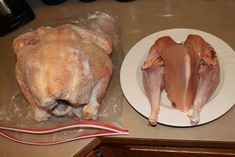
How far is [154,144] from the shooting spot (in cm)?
72

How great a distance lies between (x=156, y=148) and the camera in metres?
0.76

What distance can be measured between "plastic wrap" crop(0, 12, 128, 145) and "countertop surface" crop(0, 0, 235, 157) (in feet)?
0.05

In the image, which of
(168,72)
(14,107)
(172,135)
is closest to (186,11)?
(168,72)

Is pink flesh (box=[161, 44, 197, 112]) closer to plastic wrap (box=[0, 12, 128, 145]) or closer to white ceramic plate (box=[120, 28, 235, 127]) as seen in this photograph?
white ceramic plate (box=[120, 28, 235, 127])

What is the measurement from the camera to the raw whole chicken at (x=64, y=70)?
659mm

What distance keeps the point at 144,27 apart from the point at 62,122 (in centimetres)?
37

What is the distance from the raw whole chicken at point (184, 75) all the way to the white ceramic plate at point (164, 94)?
15 mm

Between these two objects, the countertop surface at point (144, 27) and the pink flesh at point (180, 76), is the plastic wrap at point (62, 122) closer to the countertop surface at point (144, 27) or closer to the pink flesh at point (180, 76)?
the countertop surface at point (144, 27)

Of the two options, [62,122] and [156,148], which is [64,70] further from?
[156,148]

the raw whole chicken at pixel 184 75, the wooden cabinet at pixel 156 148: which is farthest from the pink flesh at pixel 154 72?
the wooden cabinet at pixel 156 148

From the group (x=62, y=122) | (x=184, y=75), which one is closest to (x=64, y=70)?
(x=62, y=122)

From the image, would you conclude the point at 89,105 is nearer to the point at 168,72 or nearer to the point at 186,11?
the point at 168,72

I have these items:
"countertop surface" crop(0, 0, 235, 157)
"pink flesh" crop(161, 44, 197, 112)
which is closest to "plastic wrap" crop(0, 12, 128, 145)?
"countertop surface" crop(0, 0, 235, 157)

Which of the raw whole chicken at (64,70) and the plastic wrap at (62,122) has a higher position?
the raw whole chicken at (64,70)
